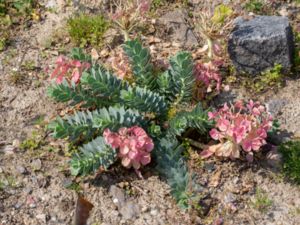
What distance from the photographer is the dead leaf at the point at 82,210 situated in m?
4.23

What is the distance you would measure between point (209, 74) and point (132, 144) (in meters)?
1.02

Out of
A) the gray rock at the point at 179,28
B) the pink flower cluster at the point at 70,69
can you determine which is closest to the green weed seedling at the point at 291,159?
the gray rock at the point at 179,28

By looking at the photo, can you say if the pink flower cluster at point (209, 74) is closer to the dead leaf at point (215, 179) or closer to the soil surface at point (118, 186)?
the soil surface at point (118, 186)

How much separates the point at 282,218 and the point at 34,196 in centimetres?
179

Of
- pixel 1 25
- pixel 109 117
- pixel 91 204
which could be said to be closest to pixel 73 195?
pixel 91 204

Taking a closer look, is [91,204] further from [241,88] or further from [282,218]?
[241,88]

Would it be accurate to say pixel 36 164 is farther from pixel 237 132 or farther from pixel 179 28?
pixel 179 28

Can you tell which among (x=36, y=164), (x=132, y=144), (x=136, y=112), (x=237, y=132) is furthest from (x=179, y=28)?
(x=36, y=164)

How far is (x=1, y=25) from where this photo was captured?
557 centimetres

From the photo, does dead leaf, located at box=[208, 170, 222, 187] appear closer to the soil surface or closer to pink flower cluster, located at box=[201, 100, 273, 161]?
the soil surface

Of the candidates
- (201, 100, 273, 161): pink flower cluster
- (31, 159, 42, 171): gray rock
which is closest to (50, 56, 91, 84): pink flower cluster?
(31, 159, 42, 171): gray rock

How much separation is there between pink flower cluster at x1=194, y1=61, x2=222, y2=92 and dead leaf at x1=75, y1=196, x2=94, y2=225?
4.38 feet

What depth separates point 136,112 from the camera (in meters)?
4.42

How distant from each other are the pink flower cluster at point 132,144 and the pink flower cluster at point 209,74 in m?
Answer: 0.80
